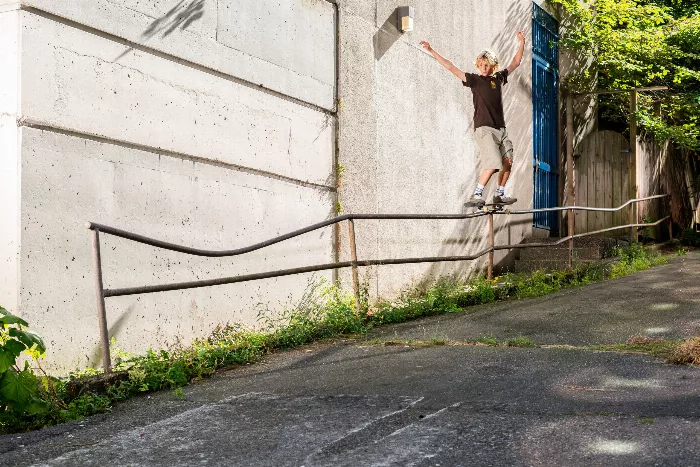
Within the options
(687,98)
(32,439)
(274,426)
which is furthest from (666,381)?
(687,98)

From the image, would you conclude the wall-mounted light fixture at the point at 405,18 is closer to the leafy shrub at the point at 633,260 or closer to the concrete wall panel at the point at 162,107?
the concrete wall panel at the point at 162,107

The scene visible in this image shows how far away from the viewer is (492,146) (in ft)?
34.7

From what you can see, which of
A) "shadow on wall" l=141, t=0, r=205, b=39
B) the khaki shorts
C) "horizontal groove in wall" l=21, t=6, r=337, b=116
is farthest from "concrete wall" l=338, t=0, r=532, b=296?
"shadow on wall" l=141, t=0, r=205, b=39

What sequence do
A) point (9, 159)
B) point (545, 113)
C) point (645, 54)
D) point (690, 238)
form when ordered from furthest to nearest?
point (690, 238) < point (645, 54) < point (545, 113) < point (9, 159)

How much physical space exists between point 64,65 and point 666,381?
171 inches

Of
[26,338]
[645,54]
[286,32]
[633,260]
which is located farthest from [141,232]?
[645,54]

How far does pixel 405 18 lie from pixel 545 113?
474 cm

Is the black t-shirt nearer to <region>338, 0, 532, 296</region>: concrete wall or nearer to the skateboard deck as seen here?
<region>338, 0, 532, 296</region>: concrete wall

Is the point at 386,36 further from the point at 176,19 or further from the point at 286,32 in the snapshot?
the point at 176,19

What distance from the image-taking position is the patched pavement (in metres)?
3.90

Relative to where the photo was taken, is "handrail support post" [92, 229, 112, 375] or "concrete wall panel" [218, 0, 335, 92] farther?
"concrete wall panel" [218, 0, 335, 92]

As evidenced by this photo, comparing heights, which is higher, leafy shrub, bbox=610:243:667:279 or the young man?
the young man

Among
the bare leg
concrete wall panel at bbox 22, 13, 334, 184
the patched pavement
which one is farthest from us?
the bare leg

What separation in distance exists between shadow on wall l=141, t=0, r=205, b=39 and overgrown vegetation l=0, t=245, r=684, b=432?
2.38m
